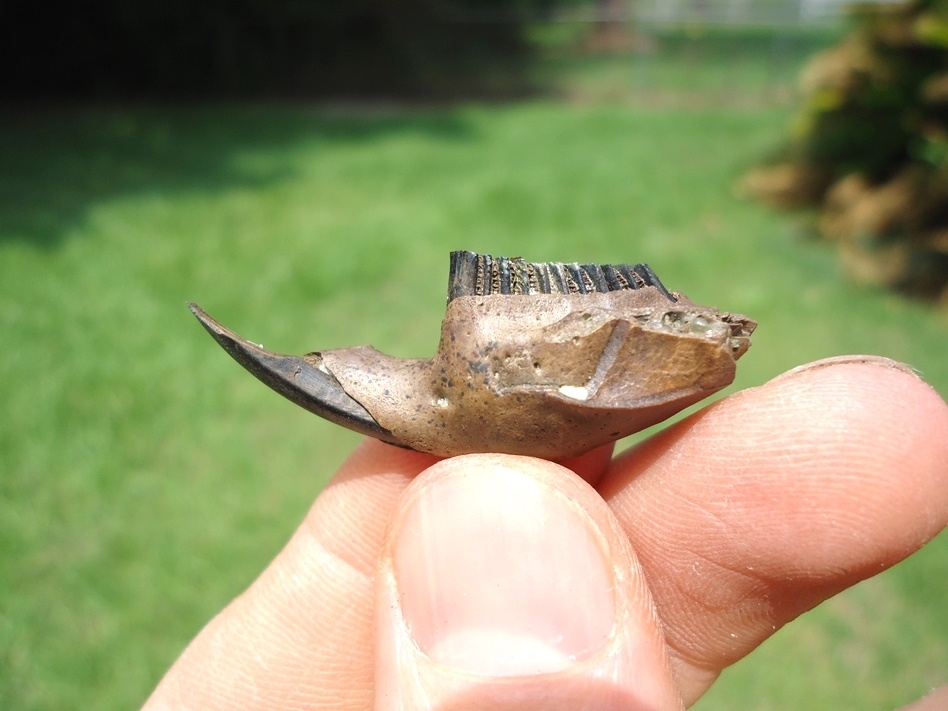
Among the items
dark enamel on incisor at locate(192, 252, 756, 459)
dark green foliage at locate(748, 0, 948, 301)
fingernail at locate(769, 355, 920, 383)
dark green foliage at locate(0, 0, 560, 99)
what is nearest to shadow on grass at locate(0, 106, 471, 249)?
dark green foliage at locate(0, 0, 560, 99)

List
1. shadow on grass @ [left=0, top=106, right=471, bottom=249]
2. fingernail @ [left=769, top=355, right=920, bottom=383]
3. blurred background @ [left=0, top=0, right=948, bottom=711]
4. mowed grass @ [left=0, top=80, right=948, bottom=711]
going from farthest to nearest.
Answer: shadow on grass @ [left=0, top=106, right=471, bottom=249] → blurred background @ [left=0, top=0, right=948, bottom=711] → mowed grass @ [left=0, top=80, right=948, bottom=711] → fingernail @ [left=769, top=355, right=920, bottom=383]

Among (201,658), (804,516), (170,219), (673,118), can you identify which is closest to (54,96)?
(170,219)

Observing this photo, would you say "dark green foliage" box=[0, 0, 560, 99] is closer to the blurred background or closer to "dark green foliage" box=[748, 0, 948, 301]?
the blurred background

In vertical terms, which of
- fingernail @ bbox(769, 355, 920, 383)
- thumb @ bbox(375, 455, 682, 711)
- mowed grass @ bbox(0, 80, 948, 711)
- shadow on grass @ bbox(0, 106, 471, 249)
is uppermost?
fingernail @ bbox(769, 355, 920, 383)

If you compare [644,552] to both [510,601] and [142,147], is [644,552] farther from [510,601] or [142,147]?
[142,147]

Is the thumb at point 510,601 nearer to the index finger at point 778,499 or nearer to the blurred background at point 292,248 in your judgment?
the index finger at point 778,499

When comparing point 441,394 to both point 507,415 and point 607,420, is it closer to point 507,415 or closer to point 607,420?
point 507,415
